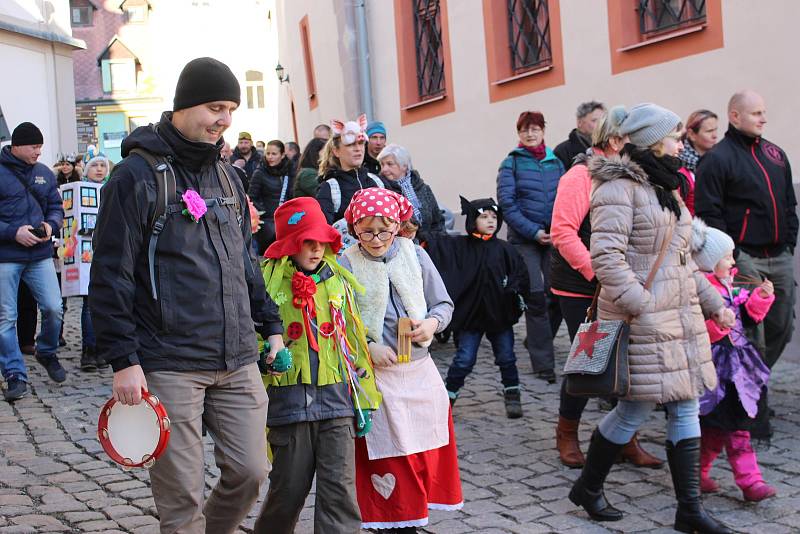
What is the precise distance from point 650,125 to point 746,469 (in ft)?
5.66

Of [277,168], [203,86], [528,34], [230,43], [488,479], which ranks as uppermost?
[230,43]

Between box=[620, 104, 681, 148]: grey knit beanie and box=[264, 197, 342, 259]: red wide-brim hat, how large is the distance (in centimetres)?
146

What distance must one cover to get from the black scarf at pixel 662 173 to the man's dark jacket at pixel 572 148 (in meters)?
3.34

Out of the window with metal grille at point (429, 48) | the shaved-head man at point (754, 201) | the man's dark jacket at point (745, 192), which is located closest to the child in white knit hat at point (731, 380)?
the shaved-head man at point (754, 201)

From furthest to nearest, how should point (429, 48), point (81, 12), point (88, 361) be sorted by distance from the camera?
point (81, 12) → point (429, 48) → point (88, 361)

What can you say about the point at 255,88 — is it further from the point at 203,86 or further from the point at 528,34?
the point at 203,86

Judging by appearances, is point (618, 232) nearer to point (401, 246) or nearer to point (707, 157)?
point (401, 246)

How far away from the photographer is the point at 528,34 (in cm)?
A: 1341

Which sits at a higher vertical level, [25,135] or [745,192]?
[25,135]

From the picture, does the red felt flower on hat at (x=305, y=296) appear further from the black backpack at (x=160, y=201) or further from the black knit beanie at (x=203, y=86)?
the black knit beanie at (x=203, y=86)

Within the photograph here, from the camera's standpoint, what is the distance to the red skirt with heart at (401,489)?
4.86m

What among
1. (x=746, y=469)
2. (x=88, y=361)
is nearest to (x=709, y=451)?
(x=746, y=469)

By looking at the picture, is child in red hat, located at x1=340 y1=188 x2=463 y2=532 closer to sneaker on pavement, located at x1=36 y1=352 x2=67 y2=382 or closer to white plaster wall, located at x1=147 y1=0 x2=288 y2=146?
sneaker on pavement, located at x1=36 y1=352 x2=67 y2=382

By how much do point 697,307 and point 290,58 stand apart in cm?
2098
